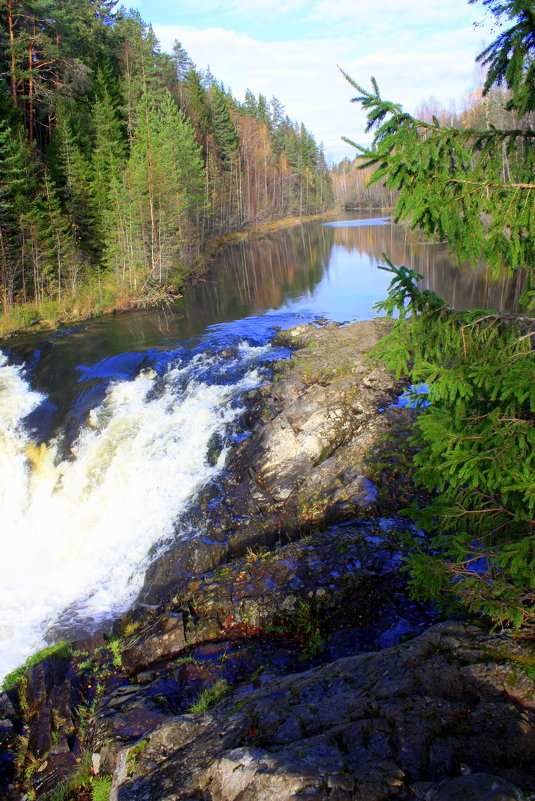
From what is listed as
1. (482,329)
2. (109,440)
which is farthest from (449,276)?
(482,329)

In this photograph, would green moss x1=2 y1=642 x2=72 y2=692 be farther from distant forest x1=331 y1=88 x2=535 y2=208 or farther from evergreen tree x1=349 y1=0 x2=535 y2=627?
distant forest x1=331 y1=88 x2=535 y2=208

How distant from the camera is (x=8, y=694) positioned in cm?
772

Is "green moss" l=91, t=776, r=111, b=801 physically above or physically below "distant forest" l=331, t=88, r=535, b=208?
below

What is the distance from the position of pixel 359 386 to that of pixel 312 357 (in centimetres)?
319

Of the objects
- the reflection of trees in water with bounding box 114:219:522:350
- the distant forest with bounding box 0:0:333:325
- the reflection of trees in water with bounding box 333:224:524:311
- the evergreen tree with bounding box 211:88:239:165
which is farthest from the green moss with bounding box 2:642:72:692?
the evergreen tree with bounding box 211:88:239:165

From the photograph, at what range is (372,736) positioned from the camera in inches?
162

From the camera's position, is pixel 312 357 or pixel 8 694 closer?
pixel 8 694

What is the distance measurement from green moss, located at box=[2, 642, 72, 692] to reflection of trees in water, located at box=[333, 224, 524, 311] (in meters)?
11.9

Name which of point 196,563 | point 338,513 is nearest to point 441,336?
point 338,513

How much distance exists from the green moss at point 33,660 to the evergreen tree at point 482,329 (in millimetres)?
6723

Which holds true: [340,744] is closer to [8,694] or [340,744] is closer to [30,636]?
[8,694]

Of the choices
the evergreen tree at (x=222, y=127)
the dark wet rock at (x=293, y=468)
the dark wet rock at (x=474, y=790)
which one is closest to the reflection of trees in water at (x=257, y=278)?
the dark wet rock at (x=293, y=468)

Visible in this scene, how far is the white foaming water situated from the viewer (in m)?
10.8

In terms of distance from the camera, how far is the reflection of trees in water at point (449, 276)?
81.4 feet
